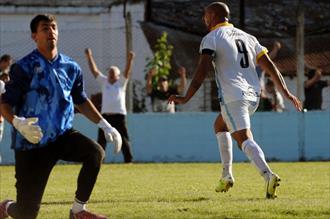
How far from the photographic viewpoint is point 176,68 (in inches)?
950

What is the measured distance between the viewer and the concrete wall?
1997 cm

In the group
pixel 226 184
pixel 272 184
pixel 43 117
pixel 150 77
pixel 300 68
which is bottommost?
pixel 150 77

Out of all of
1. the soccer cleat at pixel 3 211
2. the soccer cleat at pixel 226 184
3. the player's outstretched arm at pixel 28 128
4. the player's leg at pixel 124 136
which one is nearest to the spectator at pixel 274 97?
the player's leg at pixel 124 136

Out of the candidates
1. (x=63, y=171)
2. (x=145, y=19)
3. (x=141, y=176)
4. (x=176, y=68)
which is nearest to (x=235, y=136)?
(x=141, y=176)

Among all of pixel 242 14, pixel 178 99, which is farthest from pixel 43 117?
pixel 242 14

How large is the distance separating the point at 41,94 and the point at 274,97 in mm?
13755

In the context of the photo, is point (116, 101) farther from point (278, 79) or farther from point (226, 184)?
point (278, 79)

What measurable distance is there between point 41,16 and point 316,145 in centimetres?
1299

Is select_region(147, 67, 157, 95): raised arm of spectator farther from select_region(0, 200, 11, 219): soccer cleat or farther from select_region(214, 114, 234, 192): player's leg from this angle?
select_region(0, 200, 11, 219): soccer cleat

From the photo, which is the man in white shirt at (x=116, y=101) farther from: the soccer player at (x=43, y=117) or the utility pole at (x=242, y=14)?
the soccer player at (x=43, y=117)

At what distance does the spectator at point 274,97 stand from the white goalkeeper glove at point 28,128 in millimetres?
13625

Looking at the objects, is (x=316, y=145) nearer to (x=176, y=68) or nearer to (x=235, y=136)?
(x=176, y=68)

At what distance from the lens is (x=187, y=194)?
10945 millimetres

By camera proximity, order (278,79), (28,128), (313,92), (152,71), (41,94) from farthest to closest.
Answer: (152,71), (313,92), (278,79), (41,94), (28,128)
